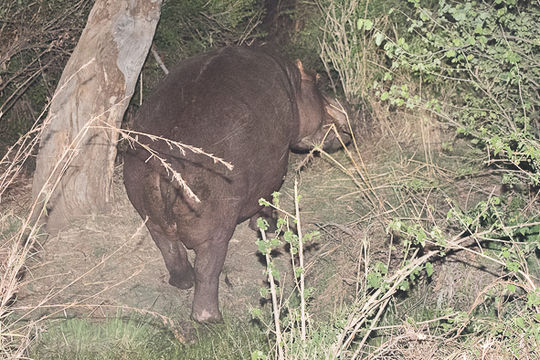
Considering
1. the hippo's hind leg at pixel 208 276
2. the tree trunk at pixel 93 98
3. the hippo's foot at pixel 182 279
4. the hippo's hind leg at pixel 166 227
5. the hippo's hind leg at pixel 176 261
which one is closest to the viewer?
the hippo's hind leg at pixel 166 227

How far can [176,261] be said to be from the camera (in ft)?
21.0

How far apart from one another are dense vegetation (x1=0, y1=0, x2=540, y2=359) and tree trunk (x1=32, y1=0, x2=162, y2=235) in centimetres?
59

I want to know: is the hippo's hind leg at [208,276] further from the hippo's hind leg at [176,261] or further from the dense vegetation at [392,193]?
the hippo's hind leg at [176,261]

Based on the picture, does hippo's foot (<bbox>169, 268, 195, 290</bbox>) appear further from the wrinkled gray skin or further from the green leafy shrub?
the green leafy shrub

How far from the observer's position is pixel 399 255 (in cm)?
644

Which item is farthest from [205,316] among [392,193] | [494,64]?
[494,64]

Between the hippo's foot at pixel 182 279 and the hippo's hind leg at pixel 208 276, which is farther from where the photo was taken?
the hippo's foot at pixel 182 279

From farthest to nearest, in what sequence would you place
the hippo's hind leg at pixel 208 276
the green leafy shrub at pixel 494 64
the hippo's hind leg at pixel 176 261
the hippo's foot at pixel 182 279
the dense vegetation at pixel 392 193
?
the hippo's foot at pixel 182 279
the hippo's hind leg at pixel 176 261
the hippo's hind leg at pixel 208 276
the green leafy shrub at pixel 494 64
the dense vegetation at pixel 392 193

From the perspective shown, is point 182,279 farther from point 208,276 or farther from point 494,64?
point 494,64

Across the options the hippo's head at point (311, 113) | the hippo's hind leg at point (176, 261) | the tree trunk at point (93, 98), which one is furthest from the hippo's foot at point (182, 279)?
the hippo's head at point (311, 113)

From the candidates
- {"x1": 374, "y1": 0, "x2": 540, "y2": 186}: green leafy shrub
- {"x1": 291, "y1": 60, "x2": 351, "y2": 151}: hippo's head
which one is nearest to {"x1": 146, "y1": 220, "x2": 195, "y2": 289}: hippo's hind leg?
{"x1": 291, "y1": 60, "x2": 351, "y2": 151}: hippo's head

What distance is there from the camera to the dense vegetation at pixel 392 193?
15.6 feet

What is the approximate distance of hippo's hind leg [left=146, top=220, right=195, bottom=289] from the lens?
20.5 feet

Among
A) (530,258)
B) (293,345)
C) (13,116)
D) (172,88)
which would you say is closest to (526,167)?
(530,258)
